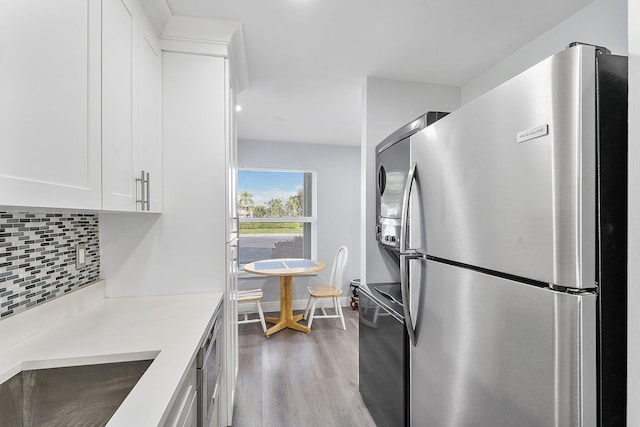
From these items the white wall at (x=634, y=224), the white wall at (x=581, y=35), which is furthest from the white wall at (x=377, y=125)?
the white wall at (x=634, y=224)

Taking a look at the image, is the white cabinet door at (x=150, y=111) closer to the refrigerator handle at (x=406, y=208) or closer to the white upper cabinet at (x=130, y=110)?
the white upper cabinet at (x=130, y=110)

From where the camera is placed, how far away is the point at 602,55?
0.68 meters

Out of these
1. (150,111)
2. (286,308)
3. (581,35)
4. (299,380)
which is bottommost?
(299,380)

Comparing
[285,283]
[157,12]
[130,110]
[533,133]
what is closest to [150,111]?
[130,110]

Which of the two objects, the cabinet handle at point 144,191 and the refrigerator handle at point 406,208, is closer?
the refrigerator handle at point 406,208

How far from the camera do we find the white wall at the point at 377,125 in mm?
2291

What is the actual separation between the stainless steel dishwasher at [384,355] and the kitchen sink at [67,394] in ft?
3.76

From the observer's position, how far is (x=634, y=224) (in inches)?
24.9

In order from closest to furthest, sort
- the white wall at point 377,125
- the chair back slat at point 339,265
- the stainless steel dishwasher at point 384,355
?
1. the stainless steel dishwasher at point 384,355
2. the white wall at point 377,125
3. the chair back slat at point 339,265

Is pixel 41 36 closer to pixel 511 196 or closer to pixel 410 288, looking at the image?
pixel 511 196

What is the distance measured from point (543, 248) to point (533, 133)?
0.28 m

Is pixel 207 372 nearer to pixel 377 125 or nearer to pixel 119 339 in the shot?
pixel 119 339

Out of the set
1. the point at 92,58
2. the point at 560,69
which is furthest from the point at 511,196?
the point at 92,58

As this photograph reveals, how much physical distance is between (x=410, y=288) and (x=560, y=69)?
916 mm
